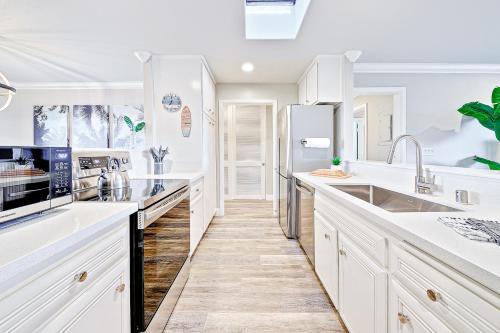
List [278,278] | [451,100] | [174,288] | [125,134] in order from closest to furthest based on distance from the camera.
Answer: [174,288] < [278,278] < [451,100] < [125,134]

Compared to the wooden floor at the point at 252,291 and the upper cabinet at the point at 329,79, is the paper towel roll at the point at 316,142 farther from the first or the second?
the wooden floor at the point at 252,291

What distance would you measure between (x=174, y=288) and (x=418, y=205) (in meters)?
1.64

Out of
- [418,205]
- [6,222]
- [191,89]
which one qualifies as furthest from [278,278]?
[191,89]

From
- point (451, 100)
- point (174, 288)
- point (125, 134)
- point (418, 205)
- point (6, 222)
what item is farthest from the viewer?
point (125, 134)

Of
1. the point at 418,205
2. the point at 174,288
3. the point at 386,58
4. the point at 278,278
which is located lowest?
the point at 278,278

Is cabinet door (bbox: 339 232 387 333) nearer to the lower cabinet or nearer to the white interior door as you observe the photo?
the lower cabinet

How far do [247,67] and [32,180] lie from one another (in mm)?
3039

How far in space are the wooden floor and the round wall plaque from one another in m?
1.71

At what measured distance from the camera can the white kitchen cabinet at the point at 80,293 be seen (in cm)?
56

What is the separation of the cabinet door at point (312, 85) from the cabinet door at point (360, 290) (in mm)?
2252

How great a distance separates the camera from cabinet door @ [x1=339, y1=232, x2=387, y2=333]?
99cm

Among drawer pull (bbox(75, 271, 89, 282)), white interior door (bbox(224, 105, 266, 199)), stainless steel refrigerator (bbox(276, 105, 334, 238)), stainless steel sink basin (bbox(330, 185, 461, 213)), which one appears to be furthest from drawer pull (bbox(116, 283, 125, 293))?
white interior door (bbox(224, 105, 266, 199))

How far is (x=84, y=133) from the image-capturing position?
14.9ft

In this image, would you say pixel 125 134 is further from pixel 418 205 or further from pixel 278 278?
pixel 418 205
